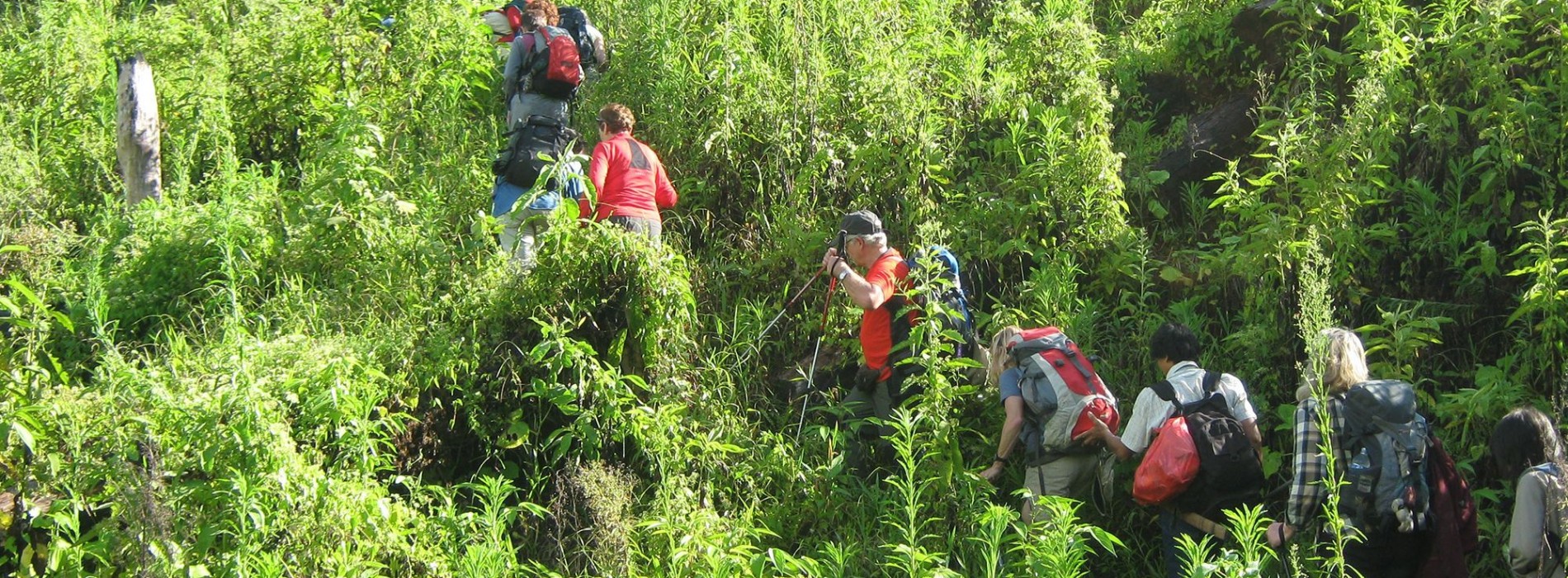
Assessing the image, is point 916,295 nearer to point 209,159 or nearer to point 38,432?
point 38,432

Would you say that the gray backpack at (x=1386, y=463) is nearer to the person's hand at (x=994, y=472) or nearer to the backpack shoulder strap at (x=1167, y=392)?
the backpack shoulder strap at (x=1167, y=392)

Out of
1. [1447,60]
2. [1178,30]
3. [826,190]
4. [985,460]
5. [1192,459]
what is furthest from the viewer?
[1178,30]

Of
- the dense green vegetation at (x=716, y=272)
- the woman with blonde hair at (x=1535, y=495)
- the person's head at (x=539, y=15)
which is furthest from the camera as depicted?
the person's head at (x=539, y=15)

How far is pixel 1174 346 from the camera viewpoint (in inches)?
232

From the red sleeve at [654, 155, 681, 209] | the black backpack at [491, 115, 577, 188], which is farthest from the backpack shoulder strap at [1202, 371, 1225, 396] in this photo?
the black backpack at [491, 115, 577, 188]

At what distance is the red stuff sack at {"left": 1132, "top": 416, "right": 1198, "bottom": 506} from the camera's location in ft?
18.3

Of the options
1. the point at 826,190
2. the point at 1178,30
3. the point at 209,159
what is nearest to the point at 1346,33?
the point at 1178,30

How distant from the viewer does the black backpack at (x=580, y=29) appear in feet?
30.5

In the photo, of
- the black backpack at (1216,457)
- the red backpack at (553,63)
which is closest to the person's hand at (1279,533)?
the black backpack at (1216,457)

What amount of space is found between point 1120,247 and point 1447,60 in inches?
78.7

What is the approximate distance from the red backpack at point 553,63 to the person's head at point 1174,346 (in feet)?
13.8

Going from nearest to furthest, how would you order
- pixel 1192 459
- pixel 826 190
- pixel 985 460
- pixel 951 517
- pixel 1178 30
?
1. pixel 1192 459
2. pixel 951 517
3. pixel 985 460
4. pixel 826 190
5. pixel 1178 30

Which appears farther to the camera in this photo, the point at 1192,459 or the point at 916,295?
the point at 916,295

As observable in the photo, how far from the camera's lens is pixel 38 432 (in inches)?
223
